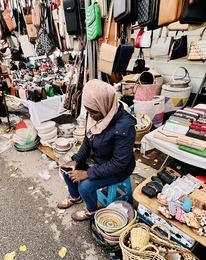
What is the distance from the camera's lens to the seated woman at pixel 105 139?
1.65m

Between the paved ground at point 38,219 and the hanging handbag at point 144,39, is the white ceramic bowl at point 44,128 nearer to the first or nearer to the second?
the paved ground at point 38,219

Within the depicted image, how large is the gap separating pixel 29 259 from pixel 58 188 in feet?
3.31

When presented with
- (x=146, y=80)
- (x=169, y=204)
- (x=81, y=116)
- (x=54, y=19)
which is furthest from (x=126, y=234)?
(x=54, y=19)

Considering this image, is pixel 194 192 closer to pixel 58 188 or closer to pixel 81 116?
pixel 58 188

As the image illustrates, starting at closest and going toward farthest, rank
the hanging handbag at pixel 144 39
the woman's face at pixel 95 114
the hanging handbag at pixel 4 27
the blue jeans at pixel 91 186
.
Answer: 1. the woman's face at pixel 95 114
2. the blue jeans at pixel 91 186
3. the hanging handbag at pixel 144 39
4. the hanging handbag at pixel 4 27

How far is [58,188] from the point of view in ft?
8.98

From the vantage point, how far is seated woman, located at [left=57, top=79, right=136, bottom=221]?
165 centimetres

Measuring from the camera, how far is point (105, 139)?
5.79ft

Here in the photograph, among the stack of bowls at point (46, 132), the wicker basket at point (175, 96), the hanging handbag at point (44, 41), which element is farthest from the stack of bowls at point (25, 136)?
the wicker basket at point (175, 96)

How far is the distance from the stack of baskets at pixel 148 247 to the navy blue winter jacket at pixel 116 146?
530 millimetres

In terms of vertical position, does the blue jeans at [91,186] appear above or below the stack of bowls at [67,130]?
above

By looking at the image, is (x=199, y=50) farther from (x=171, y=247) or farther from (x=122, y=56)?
(x=171, y=247)

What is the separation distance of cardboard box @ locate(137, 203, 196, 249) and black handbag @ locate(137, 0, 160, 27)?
186 cm

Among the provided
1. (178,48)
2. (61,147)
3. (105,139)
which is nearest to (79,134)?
(61,147)
